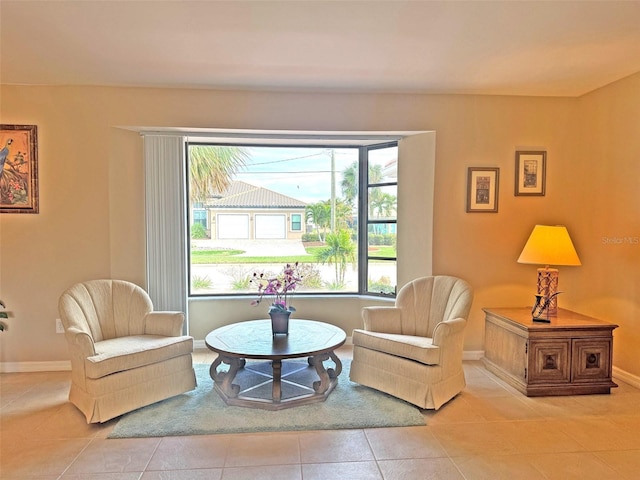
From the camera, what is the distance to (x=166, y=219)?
A: 3922mm

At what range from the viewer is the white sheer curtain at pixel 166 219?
12.7ft

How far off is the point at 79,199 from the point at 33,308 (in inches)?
42.9

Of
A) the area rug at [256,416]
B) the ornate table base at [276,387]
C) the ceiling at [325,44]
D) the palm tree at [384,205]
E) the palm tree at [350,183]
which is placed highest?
the ceiling at [325,44]

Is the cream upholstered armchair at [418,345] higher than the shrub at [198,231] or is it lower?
lower

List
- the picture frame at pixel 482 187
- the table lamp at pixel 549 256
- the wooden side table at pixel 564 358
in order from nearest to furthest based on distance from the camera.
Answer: the wooden side table at pixel 564 358
the table lamp at pixel 549 256
the picture frame at pixel 482 187

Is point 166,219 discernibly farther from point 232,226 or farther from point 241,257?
point 241,257

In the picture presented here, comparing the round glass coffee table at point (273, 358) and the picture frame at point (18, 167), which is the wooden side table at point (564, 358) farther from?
the picture frame at point (18, 167)

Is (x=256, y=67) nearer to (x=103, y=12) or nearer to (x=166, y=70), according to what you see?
(x=166, y=70)

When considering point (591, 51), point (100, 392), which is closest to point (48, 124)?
point (100, 392)

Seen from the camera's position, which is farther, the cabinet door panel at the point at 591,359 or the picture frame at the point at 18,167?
the picture frame at the point at 18,167

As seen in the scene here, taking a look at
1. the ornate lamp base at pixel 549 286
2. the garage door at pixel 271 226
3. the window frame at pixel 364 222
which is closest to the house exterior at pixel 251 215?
the garage door at pixel 271 226

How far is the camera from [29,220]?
3.67m

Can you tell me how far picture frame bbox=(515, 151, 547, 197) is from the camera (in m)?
3.99

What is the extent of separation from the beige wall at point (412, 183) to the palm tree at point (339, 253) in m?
0.76
